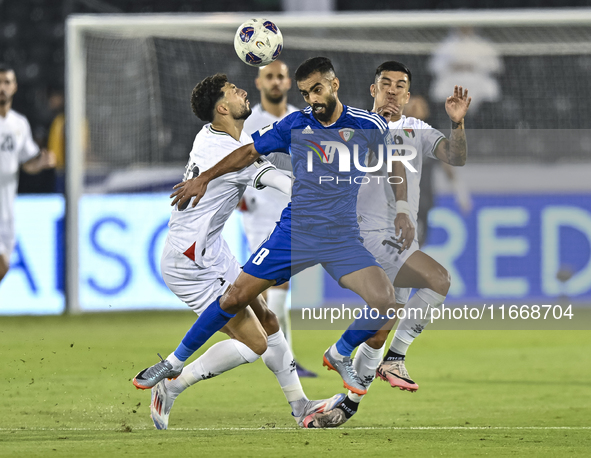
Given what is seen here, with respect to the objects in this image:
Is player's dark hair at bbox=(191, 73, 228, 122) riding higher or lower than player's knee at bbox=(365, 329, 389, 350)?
higher

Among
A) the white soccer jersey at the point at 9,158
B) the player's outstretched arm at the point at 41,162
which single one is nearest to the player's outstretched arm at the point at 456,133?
the player's outstretched arm at the point at 41,162

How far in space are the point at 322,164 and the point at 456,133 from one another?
0.87 meters

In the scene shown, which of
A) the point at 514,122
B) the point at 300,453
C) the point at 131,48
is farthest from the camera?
the point at 514,122

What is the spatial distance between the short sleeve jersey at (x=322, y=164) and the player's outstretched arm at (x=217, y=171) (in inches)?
3.1

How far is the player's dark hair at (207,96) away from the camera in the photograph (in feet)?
19.5

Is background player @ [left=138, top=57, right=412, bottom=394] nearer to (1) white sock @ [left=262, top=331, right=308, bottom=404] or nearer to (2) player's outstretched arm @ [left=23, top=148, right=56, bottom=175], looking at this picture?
(1) white sock @ [left=262, top=331, right=308, bottom=404]

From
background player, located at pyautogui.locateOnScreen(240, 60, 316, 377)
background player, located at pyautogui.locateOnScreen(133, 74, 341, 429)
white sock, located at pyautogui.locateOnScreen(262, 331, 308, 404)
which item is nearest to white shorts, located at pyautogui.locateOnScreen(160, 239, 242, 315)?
background player, located at pyautogui.locateOnScreen(133, 74, 341, 429)

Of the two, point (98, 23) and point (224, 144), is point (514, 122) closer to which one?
point (98, 23)

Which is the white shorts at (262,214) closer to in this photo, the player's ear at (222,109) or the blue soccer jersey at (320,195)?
the player's ear at (222,109)

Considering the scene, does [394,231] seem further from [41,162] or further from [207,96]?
[41,162]

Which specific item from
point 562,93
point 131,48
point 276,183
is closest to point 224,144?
point 276,183

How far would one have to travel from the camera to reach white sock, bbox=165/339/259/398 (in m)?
5.73

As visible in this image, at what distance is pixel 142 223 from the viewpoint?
1149 centimetres

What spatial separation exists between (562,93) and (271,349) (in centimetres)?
777
